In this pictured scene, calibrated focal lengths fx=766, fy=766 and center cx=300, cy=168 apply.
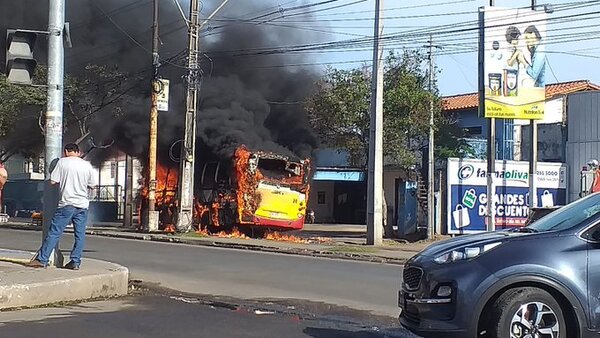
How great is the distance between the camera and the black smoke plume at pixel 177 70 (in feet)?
95.4

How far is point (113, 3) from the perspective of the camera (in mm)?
31250

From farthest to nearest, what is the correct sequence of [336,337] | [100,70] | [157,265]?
[100,70] → [157,265] → [336,337]

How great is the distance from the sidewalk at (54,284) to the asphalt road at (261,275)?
82cm

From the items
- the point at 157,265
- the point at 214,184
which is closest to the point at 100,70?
the point at 214,184

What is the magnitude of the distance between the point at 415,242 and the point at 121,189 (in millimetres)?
28115

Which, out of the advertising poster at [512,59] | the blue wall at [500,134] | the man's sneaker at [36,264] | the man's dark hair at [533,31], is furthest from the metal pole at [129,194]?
the man's sneaker at [36,264]

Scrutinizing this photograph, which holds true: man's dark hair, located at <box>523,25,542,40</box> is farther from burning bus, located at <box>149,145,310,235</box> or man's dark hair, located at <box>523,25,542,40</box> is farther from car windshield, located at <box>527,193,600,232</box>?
car windshield, located at <box>527,193,600,232</box>

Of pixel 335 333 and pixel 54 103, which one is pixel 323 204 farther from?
pixel 335 333

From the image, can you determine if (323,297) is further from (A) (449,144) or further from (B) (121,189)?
(B) (121,189)

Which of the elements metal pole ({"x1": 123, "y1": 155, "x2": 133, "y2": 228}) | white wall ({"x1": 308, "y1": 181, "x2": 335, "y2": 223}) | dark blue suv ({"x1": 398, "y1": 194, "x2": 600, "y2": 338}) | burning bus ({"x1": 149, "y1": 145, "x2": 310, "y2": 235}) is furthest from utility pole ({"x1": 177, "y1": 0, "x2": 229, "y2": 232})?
dark blue suv ({"x1": 398, "y1": 194, "x2": 600, "y2": 338})

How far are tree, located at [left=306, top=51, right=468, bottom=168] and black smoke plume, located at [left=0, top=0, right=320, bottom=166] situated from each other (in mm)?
1765

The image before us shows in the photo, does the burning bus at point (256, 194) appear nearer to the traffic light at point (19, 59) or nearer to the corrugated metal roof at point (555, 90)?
the traffic light at point (19, 59)

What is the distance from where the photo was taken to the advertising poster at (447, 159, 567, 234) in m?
24.9

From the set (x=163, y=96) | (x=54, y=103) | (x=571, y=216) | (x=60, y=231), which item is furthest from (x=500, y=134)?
(x=571, y=216)
